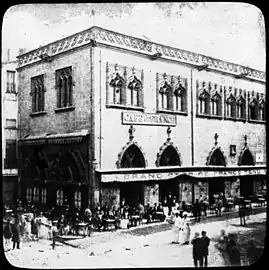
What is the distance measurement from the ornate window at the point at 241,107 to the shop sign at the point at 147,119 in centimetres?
106

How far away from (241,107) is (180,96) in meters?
1.01

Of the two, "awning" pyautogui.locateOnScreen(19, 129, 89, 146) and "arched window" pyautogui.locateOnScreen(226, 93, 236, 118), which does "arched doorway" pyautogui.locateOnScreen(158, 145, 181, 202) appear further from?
"awning" pyautogui.locateOnScreen(19, 129, 89, 146)

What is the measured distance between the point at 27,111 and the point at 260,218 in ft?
12.3

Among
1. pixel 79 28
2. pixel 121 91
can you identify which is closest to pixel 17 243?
pixel 121 91

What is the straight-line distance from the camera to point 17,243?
5281 mm

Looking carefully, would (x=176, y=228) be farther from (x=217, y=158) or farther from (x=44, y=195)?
(x=44, y=195)

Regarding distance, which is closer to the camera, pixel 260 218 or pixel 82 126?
pixel 82 126

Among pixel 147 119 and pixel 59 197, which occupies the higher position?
pixel 147 119

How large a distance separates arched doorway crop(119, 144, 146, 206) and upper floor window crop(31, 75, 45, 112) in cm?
141

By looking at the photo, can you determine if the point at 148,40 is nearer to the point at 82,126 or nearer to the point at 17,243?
the point at 82,126

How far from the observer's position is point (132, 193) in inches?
213

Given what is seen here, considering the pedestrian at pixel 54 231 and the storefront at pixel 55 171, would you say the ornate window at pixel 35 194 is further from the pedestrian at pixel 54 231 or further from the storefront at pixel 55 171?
the pedestrian at pixel 54 231

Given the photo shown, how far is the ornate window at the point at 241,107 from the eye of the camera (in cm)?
593

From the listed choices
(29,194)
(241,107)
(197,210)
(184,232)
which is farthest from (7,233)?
(241,107)
